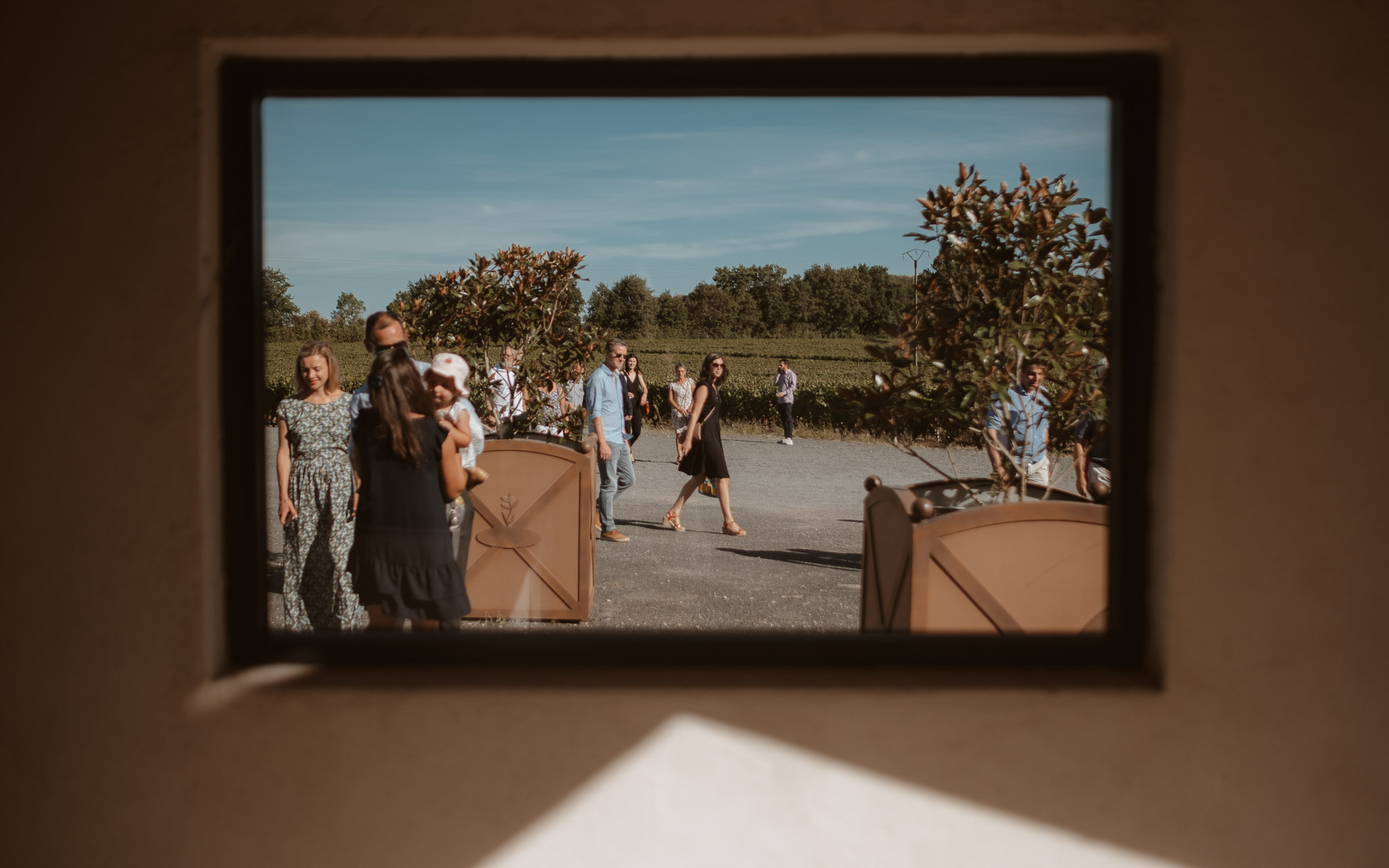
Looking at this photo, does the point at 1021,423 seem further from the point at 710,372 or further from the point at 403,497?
the point at 710,372

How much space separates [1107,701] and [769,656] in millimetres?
635

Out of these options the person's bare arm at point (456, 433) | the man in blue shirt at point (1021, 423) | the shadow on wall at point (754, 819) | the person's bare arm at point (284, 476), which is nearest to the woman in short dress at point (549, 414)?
the person's bare arm at point (284, 476)

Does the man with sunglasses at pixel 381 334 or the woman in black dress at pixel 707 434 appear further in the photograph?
the woman in black dress at pixel 707 434

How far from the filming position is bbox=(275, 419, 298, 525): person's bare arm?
4031 mm

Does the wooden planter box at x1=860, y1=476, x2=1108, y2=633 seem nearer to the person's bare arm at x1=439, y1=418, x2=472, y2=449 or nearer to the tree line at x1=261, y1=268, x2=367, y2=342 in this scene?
the person's bare arm at x1=439, y1=418, x2=472, y2=449

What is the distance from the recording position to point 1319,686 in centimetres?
169

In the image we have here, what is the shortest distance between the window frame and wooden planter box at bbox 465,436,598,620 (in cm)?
308

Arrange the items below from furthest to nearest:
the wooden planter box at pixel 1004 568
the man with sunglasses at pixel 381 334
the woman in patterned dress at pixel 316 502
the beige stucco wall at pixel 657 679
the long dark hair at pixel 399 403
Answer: the woman in patterned dress at pixel 316 502 → the man with sunglasses at pixel 381 334 → the long dark hair at pixel 399 403 → the wooden planter box at pixel 1004 568 → the beige stucco wall at pixel 657 679

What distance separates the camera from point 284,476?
4.08 metres

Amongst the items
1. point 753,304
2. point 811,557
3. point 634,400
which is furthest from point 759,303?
point 811,557

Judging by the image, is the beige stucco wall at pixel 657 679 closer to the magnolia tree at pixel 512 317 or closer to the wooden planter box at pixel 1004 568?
the wooden planter box at pixel 1004 568

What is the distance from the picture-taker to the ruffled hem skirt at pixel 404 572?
3279 millimetres

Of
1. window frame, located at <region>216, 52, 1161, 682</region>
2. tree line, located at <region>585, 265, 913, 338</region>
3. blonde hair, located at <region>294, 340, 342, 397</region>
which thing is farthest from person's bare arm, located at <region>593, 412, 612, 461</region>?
tree line, located at <region>585, 265, 913, 338</region>

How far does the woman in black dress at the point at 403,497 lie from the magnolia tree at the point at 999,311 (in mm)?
1858
